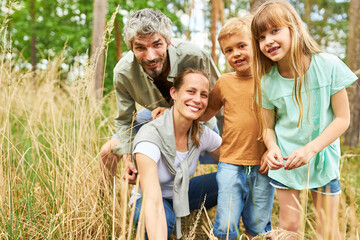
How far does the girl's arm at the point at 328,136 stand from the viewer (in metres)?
1.40

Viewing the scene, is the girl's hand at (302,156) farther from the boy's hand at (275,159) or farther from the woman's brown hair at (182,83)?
the woman's brown hair at (182,83)

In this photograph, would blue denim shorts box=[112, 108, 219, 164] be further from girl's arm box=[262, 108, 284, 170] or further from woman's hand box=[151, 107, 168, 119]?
girl's arm box=[262, 108, 284, 170]

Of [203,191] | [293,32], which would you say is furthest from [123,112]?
[293,32]

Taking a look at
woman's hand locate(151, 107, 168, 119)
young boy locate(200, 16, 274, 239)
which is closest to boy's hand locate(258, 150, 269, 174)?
young boy locate(200, 16, 274, 239)

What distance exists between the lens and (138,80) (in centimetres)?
211

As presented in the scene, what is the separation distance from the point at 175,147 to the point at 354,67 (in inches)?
157

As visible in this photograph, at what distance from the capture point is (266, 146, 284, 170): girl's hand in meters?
1.46

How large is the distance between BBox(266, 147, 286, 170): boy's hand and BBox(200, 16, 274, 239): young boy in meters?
0.17

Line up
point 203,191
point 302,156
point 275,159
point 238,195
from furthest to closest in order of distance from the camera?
point 203,191, point 238,195, point 275,159, point 302,156

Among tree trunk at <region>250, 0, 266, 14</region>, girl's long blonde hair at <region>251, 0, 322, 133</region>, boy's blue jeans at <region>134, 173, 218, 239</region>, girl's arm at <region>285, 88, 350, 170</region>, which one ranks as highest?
tree trunk at <region>250, 0, 266, 14</region>

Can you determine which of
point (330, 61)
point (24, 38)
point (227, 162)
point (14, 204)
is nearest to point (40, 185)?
point (14, 204)

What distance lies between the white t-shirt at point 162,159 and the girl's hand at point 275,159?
18.5 inches

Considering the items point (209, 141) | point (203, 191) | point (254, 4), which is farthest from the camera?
point (254, 4)

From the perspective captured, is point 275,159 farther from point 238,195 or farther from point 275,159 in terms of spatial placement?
point 238,195
